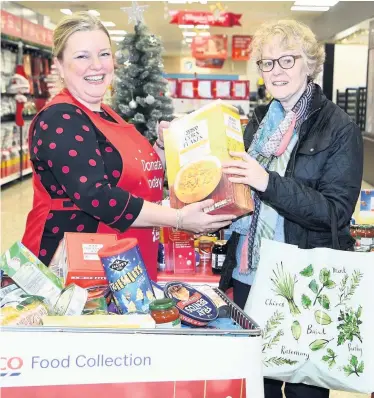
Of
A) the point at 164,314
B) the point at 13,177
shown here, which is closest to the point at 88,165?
the point at 164,314

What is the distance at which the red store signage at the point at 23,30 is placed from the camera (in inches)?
382

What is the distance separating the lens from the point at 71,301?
1471 millimetres

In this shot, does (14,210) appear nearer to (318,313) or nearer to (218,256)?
(218,256)

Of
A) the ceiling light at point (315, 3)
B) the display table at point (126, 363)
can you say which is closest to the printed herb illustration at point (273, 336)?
the display table at point (126, 363)

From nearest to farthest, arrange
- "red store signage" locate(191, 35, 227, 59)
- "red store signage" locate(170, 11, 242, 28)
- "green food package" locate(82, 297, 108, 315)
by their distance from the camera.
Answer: "green food package" locate(82, 297, 108, 315) < "red store signage" locate(170, 11, 242, 28) < "red store signage" locate(191, 35, 227, 59)

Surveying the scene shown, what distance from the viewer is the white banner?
1.30m

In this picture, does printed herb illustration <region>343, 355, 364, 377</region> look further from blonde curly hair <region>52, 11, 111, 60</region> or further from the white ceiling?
the white ceiling

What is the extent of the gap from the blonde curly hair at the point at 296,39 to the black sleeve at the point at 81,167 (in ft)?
2.38

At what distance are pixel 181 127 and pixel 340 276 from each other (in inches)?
26.8

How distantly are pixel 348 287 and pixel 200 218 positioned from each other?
50cm

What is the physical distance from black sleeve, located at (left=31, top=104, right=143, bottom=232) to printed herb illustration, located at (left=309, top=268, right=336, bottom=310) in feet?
1.97

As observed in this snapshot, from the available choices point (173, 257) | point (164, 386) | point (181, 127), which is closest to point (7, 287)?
point (164, 386)

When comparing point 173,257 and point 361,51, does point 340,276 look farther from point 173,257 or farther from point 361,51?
point 361,51

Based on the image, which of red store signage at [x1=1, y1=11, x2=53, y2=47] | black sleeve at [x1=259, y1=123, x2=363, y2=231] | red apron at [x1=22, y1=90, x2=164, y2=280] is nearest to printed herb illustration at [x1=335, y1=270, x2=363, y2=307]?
black sleeve at [x1=259, y1=123, x2=363, y2=231]
